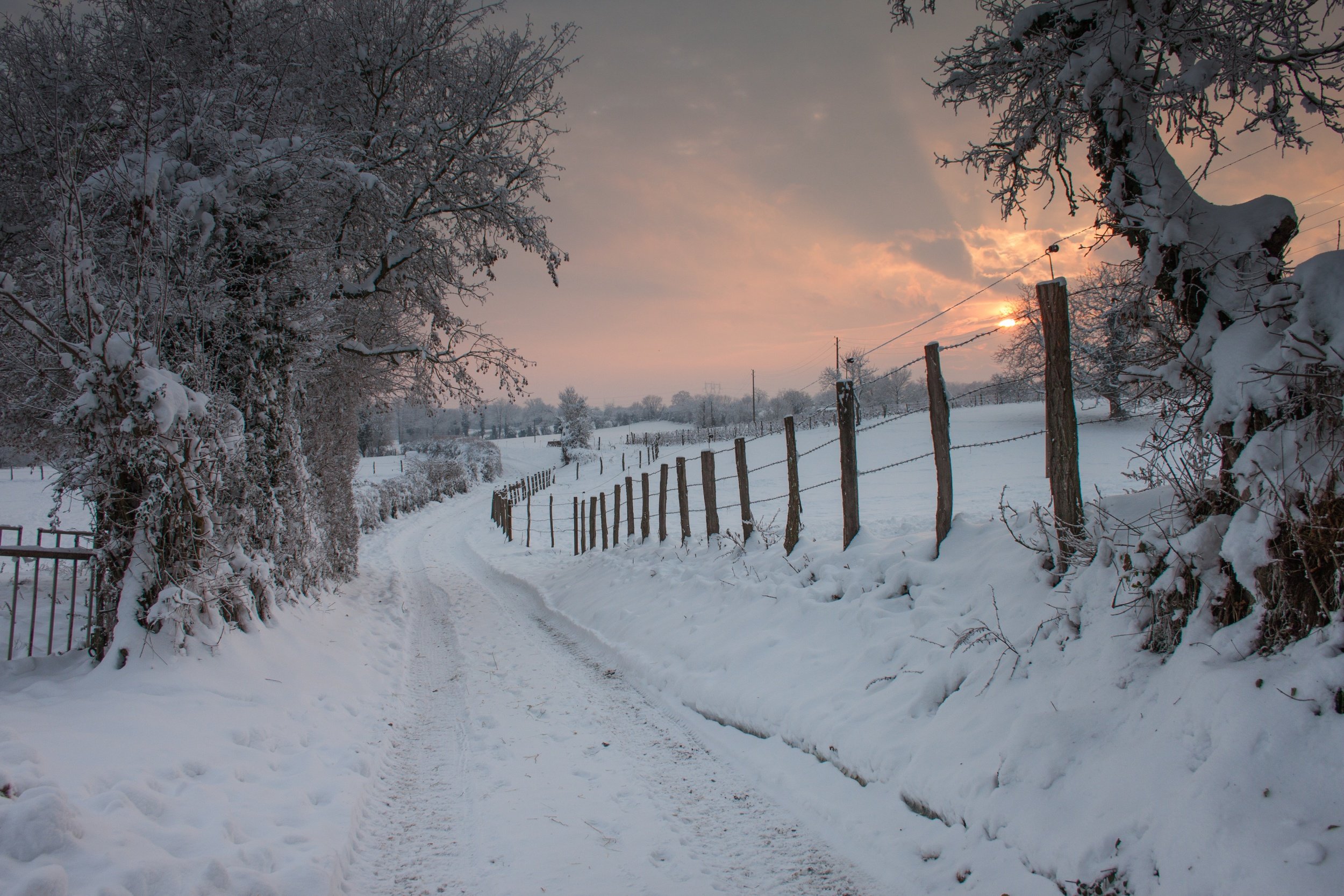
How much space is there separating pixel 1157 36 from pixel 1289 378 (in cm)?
224

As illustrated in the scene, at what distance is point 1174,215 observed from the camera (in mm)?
3189

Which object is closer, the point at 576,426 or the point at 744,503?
the point at 744,503

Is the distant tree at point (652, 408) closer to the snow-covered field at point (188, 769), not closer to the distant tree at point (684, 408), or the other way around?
the distant tree at point (684, 408)

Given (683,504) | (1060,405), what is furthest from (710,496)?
(1060,405)

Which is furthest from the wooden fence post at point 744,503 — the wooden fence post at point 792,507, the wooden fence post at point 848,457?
the wooden fence post at point 848,457

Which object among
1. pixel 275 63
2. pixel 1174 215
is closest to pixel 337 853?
pixel 1174 215

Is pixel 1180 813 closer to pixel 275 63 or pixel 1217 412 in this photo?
pixel 1217 412

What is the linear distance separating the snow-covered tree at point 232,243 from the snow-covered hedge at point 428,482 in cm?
550

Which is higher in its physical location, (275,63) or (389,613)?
(275,63)

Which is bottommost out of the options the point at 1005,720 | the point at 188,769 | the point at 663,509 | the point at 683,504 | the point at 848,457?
the point at 188,769

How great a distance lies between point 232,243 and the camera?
20.5 feet

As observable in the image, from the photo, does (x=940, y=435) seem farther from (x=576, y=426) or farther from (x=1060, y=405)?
(x=576, y=426)

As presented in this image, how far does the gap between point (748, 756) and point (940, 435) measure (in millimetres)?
3117

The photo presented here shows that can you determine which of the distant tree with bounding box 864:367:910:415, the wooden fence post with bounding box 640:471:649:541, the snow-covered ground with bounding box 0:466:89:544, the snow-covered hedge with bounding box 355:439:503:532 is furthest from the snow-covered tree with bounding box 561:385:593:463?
the wooden fence post with bounding box 640:471:649:541
